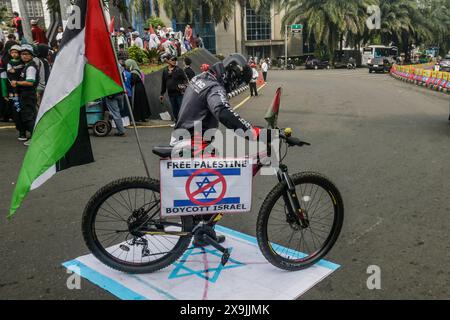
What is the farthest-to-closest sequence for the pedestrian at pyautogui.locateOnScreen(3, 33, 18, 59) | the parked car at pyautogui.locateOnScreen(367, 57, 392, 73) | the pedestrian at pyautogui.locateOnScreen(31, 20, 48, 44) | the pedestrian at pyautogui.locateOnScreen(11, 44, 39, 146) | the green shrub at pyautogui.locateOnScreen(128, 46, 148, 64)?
the parked car at pyautogui.locateOnScreen(367, 57, 392, 73)
the green shrub at pyautogui.locateOnScreen(128, 46, 148, 64)
the pedestrian at pyautogui.locateOnScreen(31, 20, 48, 44)
the pedestrian at pyautogui.locateOnScreen(3, 33, 18, 59)
the pedestrian at pyautogui.locateOnScreen(11, 44, 39, 146)

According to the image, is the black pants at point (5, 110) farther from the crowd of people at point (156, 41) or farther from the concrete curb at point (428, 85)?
the concrete curb at point (428, 85)

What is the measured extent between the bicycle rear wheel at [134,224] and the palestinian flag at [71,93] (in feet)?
1.42

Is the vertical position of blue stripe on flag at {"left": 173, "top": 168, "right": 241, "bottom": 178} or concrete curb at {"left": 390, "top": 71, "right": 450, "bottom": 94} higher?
blue stripe on flag at {"left": 173, "top": 168, "right": 241, "bottom": 178}

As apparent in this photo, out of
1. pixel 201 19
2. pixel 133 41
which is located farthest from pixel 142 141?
pixel 201 19

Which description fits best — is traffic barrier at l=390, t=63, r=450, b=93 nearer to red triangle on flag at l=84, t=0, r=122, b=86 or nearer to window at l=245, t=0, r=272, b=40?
red triangle on flag at l=84, t=0, r=122, b=86

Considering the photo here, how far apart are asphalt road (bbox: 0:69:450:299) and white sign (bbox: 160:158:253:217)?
944mm

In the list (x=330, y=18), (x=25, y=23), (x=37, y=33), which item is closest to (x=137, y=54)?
(x=37, y=33)

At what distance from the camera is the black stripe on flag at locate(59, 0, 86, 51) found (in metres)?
3.45

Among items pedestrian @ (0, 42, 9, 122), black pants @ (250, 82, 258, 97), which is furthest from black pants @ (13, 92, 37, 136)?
black pants @ (250, 82, 258, 97)

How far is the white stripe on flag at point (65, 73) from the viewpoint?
3.38 meters

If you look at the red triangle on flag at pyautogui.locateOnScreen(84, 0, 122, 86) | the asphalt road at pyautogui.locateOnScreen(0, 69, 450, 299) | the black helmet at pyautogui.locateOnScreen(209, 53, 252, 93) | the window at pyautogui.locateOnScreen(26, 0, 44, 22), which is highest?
the window at pyautogui.locateOnScreen(26, 0, 44, 22)

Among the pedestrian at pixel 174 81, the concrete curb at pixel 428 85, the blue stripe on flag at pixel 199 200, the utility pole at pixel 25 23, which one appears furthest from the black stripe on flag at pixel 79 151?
the concrete curb at pixel 428 85

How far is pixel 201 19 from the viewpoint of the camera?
45219mm

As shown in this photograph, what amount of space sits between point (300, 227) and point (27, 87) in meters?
6.94
